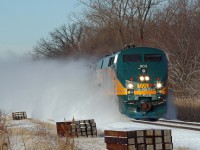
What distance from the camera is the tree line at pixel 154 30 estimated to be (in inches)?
1432

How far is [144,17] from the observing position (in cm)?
4700

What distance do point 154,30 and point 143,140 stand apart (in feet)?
119

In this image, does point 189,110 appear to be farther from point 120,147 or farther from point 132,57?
point 120,147

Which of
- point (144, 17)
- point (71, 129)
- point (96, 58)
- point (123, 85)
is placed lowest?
point (71, 129)

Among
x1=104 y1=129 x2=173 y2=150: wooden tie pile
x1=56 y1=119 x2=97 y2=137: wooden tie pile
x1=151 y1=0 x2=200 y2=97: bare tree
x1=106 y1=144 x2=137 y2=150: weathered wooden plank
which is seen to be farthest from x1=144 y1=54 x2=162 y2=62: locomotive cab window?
x1=104 y1=129 x2=173 y2=150: wooden tie pile

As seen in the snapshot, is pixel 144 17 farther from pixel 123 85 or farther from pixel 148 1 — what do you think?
pixel 123 85

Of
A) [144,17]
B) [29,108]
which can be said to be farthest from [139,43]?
[29,108]

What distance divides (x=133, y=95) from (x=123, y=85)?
2.08ft

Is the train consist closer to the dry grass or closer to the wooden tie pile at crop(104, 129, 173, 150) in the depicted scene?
the dry grass

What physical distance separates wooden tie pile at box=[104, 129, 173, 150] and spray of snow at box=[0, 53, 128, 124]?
12.6 m

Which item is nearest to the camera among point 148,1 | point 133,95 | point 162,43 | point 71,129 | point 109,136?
point 109,136

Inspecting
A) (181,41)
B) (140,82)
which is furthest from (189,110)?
(181,41)

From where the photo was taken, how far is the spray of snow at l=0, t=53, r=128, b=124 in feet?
86.3

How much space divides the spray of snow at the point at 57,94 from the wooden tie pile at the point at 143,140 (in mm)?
12650
